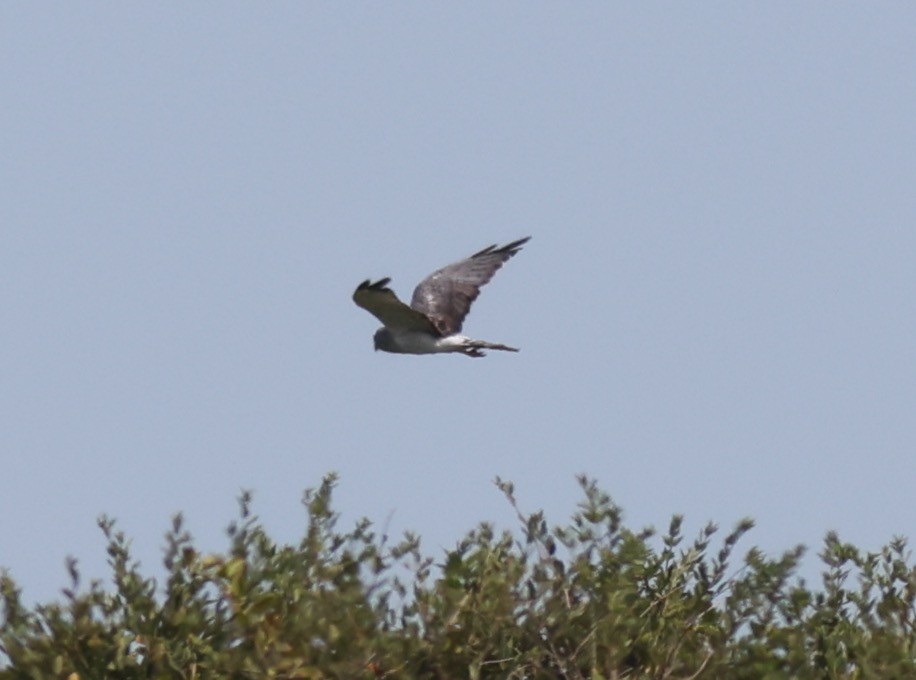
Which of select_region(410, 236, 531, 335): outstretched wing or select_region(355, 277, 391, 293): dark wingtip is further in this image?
select_region(410, 236, 531, 335): outstretched wing

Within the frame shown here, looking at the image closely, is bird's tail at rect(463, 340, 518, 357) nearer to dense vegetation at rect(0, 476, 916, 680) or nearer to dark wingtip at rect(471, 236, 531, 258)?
dark wingtip at rect(471, 236, 531, 258)

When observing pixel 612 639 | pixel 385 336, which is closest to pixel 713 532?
pixel 612 639

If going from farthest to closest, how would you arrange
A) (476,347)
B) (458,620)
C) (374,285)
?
(476,347) → (374,285) → (458,620)

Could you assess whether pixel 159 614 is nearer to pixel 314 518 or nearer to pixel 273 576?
pixel 273 576

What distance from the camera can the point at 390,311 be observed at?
724 inches

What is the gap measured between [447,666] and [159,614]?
1356 millimetres

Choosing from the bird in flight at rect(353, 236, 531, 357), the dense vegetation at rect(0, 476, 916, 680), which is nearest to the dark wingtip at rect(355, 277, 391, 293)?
the bird in flight at rect(353, 236, 531, 357)

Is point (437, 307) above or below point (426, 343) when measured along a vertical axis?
above

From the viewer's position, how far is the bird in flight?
18250 millimetres

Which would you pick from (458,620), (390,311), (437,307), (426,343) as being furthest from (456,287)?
(458,620)

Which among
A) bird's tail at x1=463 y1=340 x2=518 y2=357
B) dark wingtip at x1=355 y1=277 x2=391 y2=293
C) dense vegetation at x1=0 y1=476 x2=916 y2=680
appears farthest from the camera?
bird's tail at x1=463 y1=340 x2=518 y2=357

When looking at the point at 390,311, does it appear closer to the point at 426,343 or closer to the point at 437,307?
the point at 426,343

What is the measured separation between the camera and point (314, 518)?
10758mm

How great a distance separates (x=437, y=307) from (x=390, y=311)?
1.78 meters
